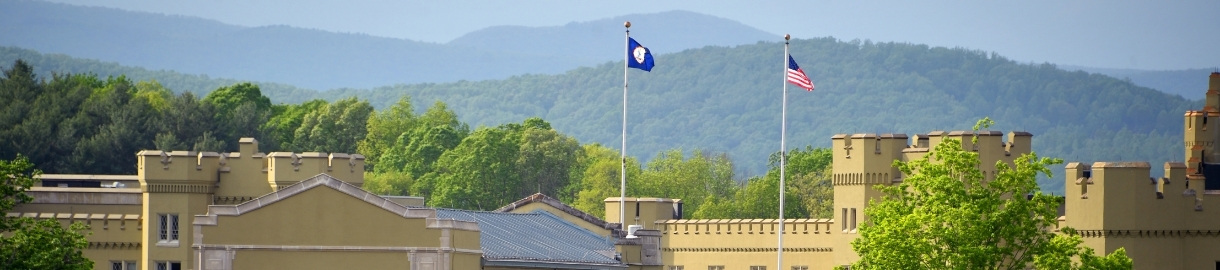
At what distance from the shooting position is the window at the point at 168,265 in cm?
7725

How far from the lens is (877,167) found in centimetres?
8794

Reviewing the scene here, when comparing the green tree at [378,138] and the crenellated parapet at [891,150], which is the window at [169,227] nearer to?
the crenellated parapet at [891,150]

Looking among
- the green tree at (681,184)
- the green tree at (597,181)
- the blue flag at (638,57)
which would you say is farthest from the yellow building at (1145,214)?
the green tree at (681,184)

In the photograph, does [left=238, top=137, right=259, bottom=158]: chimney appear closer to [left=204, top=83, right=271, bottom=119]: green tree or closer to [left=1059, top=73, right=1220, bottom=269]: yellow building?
[left=1059, top=73, right=1220, bottom=269]: yellow building

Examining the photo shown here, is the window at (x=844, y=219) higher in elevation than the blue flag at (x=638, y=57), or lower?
lower

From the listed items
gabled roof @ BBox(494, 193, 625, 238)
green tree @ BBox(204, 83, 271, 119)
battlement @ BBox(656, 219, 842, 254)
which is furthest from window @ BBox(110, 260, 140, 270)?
green tree @ BBox(204, 83, 271, 119)

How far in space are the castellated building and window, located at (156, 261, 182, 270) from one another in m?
0.06

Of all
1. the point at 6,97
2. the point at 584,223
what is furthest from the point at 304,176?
the point at 6,97

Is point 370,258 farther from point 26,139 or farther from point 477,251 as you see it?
point 26,139

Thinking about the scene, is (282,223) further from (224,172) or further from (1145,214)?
(1145,214)

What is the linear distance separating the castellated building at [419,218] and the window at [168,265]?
0.06 metres

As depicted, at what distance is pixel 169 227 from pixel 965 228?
22.6 meters

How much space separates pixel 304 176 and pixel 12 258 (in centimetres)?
1537

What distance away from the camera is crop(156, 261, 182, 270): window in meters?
77.2
